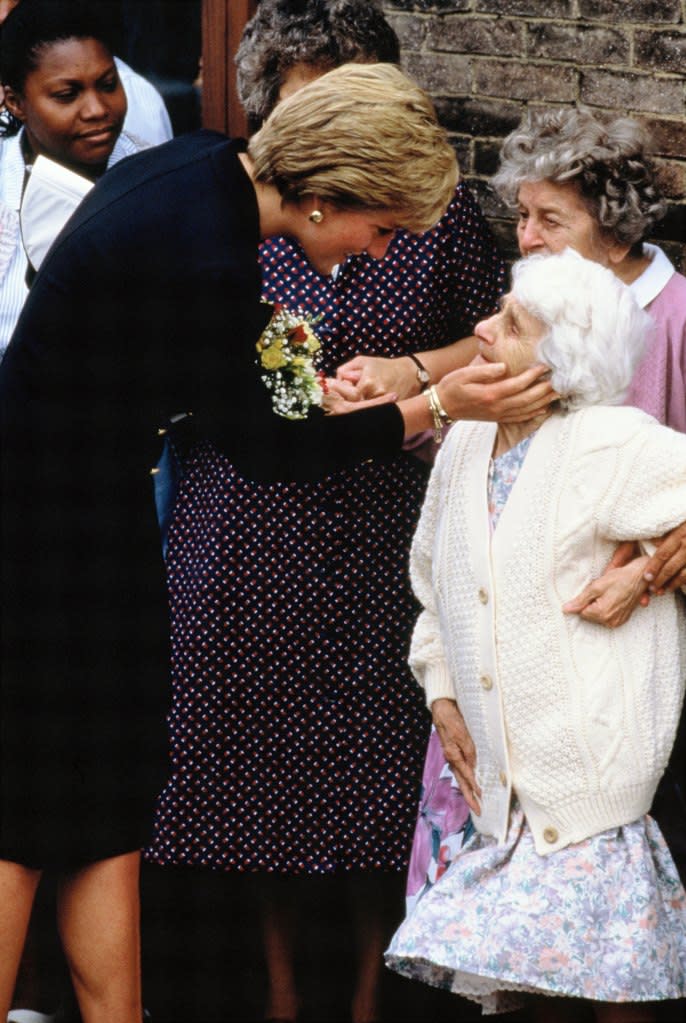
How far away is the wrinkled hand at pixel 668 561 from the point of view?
3686 mm

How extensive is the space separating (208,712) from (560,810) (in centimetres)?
125

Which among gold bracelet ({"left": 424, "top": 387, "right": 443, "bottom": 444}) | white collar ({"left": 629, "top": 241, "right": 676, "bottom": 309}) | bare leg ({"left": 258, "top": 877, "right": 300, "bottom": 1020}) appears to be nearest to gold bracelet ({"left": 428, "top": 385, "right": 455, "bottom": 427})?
gold bracelet ({"left": 424, "top": 387, "right": 443, "bottom": 444})

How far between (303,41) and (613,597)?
1714mm

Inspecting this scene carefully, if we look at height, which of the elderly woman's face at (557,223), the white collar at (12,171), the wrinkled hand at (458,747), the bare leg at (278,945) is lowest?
the bare leg at (278,945)

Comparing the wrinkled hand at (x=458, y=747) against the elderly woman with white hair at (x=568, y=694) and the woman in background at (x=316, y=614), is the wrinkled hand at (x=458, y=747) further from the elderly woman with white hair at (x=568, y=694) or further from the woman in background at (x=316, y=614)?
the woman in background at (x=316, y=614)

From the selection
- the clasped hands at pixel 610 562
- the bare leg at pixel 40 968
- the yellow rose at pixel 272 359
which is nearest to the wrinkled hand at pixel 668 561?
the clasped hands at pixel 610 562

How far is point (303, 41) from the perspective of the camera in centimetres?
450

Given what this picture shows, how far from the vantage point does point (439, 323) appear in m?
4.63

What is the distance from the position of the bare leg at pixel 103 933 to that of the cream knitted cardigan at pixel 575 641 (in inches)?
31.8

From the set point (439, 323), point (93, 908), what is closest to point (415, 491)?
point (439, 323)

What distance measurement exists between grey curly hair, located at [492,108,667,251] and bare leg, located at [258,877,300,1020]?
1934 millimetres

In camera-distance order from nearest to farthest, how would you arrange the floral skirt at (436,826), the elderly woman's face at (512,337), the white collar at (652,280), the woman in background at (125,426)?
the woman in background at (125,426) → the elderly woman's face at (512,337) → the floral skirt at (436,826) → the white collar at (652,280)

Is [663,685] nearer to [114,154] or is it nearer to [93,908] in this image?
[93,908]

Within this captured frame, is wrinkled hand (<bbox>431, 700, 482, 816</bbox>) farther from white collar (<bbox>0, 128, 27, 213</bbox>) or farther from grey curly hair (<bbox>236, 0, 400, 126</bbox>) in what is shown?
white collar (<bbox>0, 128, 27, 213</bbox>)
